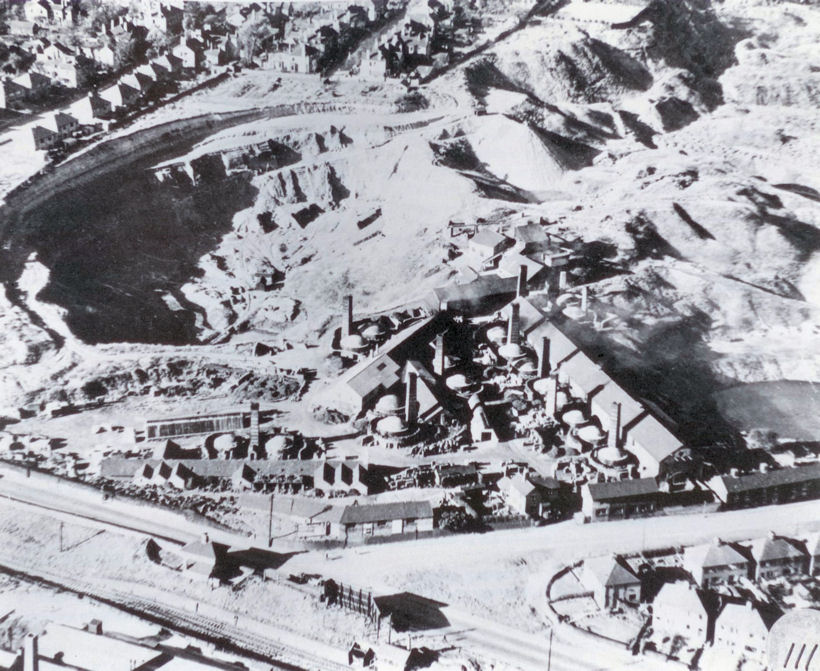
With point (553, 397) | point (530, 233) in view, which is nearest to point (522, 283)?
point (530, 233)

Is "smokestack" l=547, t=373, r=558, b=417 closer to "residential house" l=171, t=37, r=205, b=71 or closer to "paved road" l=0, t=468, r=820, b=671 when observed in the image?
"paved road" l=0, t=468, r=820, b=671

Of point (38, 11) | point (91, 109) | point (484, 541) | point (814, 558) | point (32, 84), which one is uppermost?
point (38, 11)

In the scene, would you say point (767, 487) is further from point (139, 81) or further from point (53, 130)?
point (139, 81)

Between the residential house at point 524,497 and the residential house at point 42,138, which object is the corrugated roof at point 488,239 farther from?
A: the residential house at point 42,138

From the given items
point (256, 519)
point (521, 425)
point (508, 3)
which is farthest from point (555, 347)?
point (508, 3)

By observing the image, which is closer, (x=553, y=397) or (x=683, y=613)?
(x=683, y=613)

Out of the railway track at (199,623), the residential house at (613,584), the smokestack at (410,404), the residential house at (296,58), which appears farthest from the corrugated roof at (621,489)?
the residential house at (296,58)

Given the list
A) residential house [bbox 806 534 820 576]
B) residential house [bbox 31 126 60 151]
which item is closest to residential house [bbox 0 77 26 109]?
residential house [bbox 31 126 60 151]
